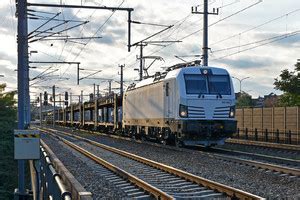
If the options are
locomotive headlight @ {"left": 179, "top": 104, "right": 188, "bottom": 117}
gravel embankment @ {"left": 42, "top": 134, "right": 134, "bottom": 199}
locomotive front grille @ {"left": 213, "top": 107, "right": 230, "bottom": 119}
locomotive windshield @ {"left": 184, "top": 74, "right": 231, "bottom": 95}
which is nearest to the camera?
gravel embankment @ {"left": 42, "top": 134, "right": 134, "bottom": 199}

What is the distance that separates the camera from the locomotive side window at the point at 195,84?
24.0 metres

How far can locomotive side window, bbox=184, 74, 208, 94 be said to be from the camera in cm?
2398

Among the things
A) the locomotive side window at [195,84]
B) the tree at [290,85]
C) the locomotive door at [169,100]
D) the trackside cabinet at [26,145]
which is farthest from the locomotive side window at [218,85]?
the tree at [290,85]

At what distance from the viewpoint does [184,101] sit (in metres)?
23.6

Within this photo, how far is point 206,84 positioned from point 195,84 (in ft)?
1.85

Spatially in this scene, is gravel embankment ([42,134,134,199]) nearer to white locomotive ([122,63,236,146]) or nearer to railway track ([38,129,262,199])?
railway track ([38,129,262,199])

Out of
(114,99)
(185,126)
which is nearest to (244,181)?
(185,126)

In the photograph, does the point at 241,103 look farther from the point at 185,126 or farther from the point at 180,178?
the point at 180,178

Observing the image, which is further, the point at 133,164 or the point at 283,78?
the point at 283,78

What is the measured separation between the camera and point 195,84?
24.2m

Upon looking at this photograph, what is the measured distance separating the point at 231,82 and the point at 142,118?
7644mm

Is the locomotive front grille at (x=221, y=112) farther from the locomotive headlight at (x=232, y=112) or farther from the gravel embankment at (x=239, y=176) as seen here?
the gravel embankment at (x=239, y=176)

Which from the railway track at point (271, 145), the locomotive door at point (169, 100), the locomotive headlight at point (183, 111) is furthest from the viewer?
the railway track at point (271, 145)

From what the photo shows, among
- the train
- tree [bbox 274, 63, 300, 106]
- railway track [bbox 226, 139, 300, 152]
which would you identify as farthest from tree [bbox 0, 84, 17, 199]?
tree [bbox 274, 63, 300, 106]
